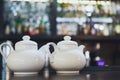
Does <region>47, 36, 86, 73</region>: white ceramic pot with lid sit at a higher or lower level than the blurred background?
higher

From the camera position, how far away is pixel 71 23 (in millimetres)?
3754

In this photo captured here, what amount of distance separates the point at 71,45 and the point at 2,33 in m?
2.43

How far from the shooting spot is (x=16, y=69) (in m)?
1.07

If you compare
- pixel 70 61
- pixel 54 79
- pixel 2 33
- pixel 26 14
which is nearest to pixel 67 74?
pixel 70 61

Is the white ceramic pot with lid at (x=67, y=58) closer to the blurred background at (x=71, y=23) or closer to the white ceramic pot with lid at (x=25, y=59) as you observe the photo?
the white ceramic pot with lid at (x=25, y=59)

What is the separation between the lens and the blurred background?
3.59m

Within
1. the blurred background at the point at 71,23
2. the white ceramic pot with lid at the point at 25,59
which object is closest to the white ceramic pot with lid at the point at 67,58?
the white ceramic pot with lid at the point at 25,59

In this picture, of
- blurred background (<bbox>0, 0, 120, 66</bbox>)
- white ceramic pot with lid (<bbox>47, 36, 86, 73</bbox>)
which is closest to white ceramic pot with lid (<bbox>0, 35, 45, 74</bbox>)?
white ceramic pot with lid (<bbox>47, 36, 86, 73</bbox>)

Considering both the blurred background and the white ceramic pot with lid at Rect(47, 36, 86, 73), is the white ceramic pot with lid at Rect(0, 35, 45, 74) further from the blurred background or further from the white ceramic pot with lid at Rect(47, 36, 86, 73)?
the blurred background

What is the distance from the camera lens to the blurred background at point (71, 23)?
11.8 ft

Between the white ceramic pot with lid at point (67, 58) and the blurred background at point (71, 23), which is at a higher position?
the white ceramic pot with lid at point (67, 58)

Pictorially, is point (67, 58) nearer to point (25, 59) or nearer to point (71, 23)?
point (25, 59)

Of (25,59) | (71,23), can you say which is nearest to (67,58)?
(25,59)

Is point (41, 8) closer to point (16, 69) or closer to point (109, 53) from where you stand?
point (109, 53)
